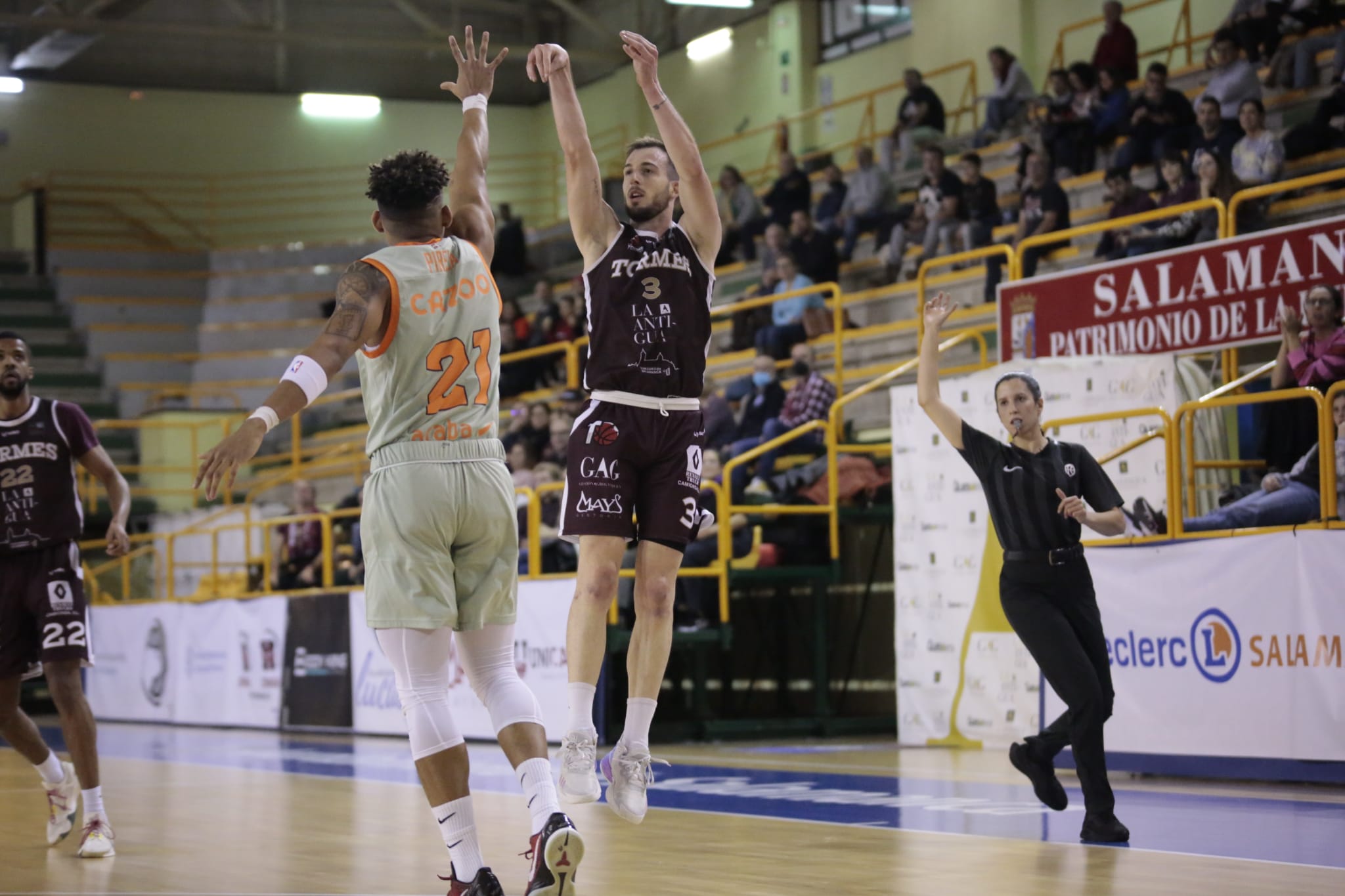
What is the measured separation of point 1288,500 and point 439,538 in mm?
5993

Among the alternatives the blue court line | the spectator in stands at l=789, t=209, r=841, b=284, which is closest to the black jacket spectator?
the spectator in stands at l=789, t=209, r=841, b=284

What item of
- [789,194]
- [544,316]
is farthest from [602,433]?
[544,316]

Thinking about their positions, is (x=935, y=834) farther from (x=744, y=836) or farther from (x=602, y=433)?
(x=602, y=433)

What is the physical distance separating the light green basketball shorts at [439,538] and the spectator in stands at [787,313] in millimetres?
10392

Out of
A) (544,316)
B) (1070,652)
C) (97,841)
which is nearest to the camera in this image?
(97,841)

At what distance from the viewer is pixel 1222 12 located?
20.0m

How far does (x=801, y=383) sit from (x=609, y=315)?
854 cm

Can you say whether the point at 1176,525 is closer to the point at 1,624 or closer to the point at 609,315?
the point at 609,315

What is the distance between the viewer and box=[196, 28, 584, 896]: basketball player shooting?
16.8 feet

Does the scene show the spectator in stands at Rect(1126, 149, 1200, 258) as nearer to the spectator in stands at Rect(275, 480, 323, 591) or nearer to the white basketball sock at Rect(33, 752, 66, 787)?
the spectator in stands at Rect(275, 480, 323, 591)

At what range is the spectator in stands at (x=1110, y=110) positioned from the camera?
16578mm

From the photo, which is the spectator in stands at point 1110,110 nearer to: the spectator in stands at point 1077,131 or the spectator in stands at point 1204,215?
the spectator in stands at point 1077,131

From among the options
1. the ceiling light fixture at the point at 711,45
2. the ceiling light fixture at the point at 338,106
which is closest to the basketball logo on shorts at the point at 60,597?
the ceiling light fixture at the point at 711,45

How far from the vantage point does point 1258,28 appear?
15.9 m
